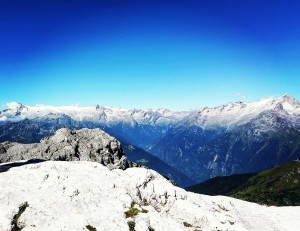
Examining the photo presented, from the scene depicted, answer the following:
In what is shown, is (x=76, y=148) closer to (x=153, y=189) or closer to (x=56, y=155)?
(x=56, y=155)

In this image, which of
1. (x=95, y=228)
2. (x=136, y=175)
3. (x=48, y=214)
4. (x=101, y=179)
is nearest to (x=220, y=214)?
(x=136, y=175)

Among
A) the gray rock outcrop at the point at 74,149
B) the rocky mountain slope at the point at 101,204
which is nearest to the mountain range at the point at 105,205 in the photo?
the rocky mountain slope at the point at 101,204

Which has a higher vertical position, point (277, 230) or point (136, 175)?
point (136, 175)

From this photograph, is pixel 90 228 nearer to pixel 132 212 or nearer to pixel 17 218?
pixel 132 212

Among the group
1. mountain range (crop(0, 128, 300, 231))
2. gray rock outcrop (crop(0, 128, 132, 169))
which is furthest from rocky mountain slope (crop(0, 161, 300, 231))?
gray rock outcrop (crop(0, 128, 132, 169))

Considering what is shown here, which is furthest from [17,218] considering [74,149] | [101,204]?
[74,149]

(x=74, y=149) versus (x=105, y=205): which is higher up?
(x=74, y=149)

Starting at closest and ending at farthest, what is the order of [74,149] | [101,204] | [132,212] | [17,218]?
[17,218] → [132,212] → [101,204] → [74,149]
